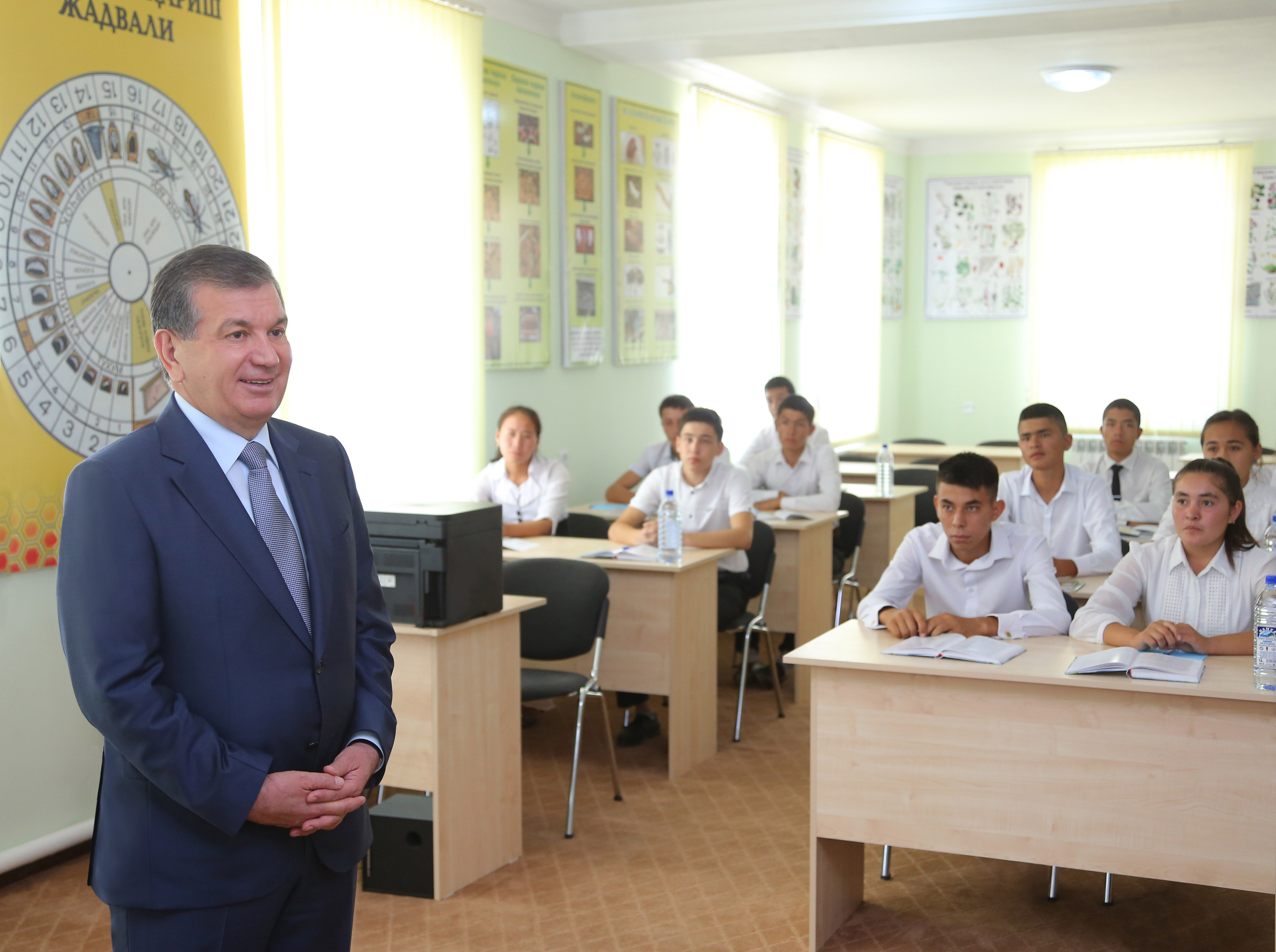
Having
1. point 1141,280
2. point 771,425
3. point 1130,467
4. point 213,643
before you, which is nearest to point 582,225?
point 771,425

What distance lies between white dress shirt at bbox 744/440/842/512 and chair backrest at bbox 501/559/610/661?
84.5 inches

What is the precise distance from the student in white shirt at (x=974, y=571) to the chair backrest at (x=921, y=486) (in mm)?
3221

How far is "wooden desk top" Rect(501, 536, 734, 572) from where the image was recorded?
15.1 feet

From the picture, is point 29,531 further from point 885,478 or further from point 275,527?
point 885,478

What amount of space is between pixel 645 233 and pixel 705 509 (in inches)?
92.1

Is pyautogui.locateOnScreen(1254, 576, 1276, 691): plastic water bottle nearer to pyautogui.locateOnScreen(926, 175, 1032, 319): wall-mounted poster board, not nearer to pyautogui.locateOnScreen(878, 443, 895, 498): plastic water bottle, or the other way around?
pyautogui.locateOnScreen(878, 443, 895, 498): plastic water bottle

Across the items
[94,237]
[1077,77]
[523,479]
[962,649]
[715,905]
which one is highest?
[1077,77]

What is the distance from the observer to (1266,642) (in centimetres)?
288

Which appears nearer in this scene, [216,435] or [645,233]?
[216,435]

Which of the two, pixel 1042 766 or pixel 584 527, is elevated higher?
pixel 584 527

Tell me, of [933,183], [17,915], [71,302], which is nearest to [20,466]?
[71,302]

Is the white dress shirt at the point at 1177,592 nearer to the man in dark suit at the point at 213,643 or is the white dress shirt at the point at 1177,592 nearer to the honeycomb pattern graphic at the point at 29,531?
the man in dark suit at the point at 213,643

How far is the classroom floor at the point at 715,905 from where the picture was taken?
10.7 ft

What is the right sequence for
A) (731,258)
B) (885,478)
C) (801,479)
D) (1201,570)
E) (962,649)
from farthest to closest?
(731,258), (885,478), (801,479), (1201,570), (962,649)
